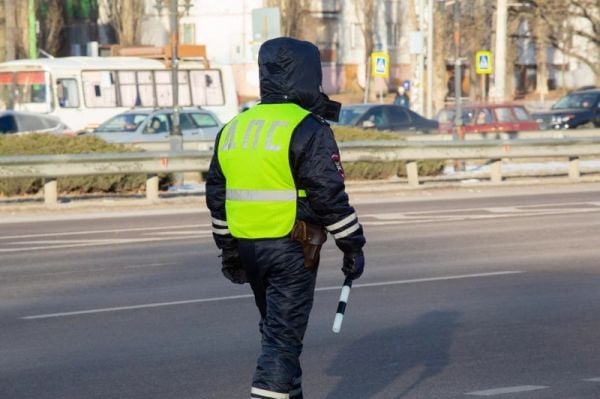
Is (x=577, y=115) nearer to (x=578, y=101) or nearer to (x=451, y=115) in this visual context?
(x=578, y=101)

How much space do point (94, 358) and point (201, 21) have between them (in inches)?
2732

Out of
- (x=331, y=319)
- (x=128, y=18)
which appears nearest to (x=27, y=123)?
(x=331, y=319)

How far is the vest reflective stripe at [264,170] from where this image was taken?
234 inches

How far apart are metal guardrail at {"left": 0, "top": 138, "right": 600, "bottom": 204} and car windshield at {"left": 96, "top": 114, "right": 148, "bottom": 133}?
33.6 ft

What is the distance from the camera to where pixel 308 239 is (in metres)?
5.97

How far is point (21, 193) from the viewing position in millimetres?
23016

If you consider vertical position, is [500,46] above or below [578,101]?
above

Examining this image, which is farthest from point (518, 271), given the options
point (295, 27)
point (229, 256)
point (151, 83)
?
point (295, 27)

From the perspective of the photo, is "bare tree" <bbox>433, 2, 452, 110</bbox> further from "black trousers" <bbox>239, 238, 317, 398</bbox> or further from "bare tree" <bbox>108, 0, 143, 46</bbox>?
"black trousers" <bbox>239, 238, 317, 398</bbox>

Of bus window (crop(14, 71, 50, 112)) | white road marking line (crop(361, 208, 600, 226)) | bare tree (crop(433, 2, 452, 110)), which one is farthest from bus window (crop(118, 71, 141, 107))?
white road marking line (crop(361, 208, 600, 226))

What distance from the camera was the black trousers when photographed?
Result: 234 inches

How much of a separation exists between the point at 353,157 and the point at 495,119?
13546 millimetres

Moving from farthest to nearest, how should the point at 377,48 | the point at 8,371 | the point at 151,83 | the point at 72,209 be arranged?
the point at 377,48
the point at 151,83
the point at 72,209
the point at 8,371

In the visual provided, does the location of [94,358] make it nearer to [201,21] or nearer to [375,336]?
[375,336]
